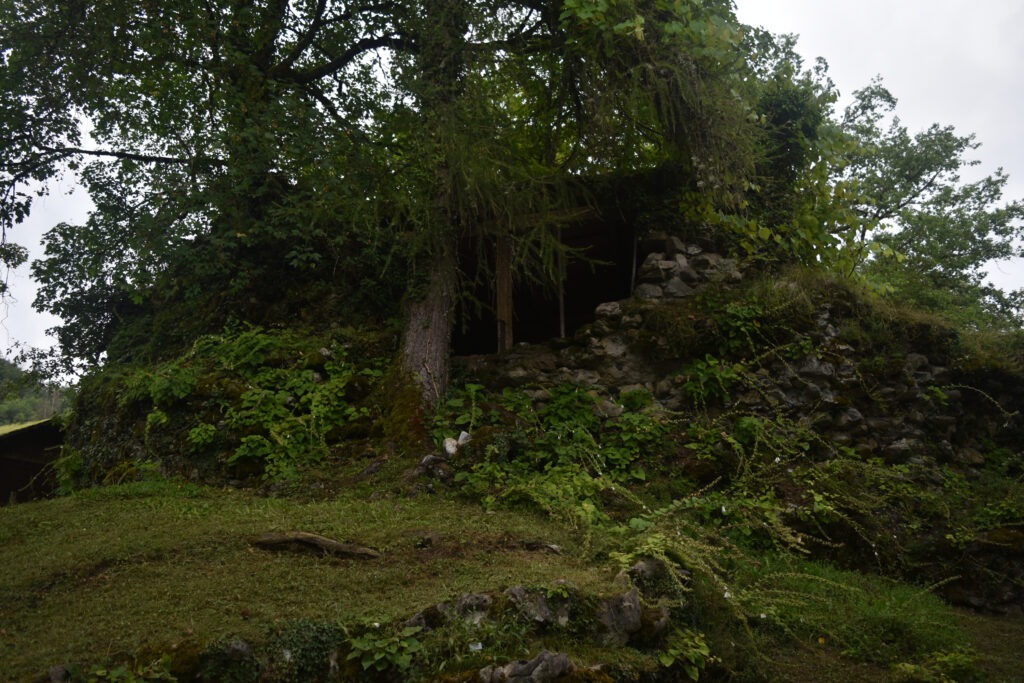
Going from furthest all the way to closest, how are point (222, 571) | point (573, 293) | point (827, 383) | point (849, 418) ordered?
point (573, 293), point (827, 383), point (849, 418), point (222, 571)

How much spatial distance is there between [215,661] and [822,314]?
24.1ft

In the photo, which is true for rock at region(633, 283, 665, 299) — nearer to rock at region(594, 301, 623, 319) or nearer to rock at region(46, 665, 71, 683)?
rock at region(594, 301, 623, 319)

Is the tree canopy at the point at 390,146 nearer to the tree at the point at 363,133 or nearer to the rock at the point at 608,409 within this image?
the tree at the point at 363,133

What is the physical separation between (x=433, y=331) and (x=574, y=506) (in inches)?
135

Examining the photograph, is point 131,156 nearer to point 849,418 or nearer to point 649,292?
point 649,292

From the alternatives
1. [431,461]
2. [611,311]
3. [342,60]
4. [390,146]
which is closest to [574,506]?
[431,461]

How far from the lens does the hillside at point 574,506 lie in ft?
13.5

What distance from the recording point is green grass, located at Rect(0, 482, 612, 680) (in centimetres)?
400

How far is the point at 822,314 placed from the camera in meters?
8.57

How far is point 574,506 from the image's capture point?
6105 mm

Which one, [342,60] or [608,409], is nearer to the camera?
[608,409]

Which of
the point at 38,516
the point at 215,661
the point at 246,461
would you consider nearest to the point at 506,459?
the point at 246,461

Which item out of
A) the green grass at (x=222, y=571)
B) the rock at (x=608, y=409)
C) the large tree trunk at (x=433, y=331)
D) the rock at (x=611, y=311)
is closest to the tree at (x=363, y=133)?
the large tree trunk at (x=433, y=331)

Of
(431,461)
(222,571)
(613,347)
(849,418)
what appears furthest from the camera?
(613,347)
